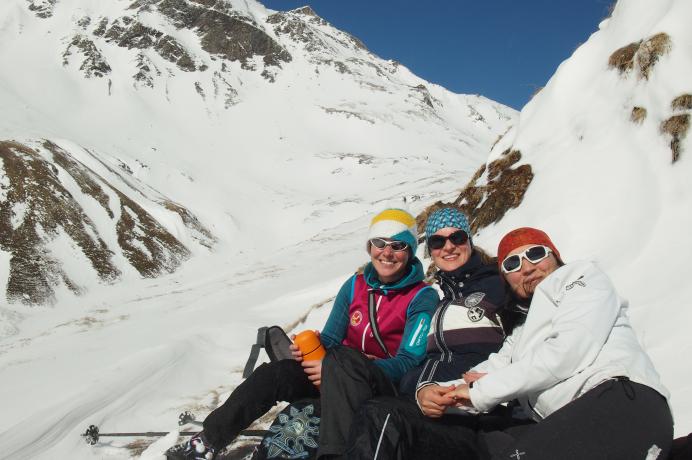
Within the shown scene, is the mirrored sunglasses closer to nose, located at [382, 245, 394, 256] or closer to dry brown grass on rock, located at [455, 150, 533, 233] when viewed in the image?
nose, located at [382, 245, 394, 256]

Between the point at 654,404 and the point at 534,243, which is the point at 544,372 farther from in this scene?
the point at 534,243

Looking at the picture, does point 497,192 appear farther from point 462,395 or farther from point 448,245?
point 462,395

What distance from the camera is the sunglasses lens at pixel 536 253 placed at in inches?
119

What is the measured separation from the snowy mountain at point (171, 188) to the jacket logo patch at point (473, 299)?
11.9 feet

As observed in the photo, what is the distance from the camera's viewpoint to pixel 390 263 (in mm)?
4008

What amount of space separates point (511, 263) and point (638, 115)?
5337 millimetres

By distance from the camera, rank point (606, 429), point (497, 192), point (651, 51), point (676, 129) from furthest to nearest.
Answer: point (497, 192), point (651, 51), point (676, 129), point (606, 429)

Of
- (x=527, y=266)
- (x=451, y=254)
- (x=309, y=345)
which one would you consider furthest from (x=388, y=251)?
(x=527, y=266)

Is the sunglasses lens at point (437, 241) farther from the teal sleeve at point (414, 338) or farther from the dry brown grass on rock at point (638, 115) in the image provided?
the dry brown grass on rock at point (638, 115)

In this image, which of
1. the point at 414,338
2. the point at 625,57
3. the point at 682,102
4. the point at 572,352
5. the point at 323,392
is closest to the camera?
the point at 572,352

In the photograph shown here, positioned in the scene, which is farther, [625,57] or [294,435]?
[625,57]

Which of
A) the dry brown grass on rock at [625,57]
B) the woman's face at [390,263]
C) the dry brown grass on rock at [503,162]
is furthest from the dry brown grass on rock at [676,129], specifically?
the woman's face at [390,263]

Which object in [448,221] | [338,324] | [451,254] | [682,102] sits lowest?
[338,324]

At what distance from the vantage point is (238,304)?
1775 cm
